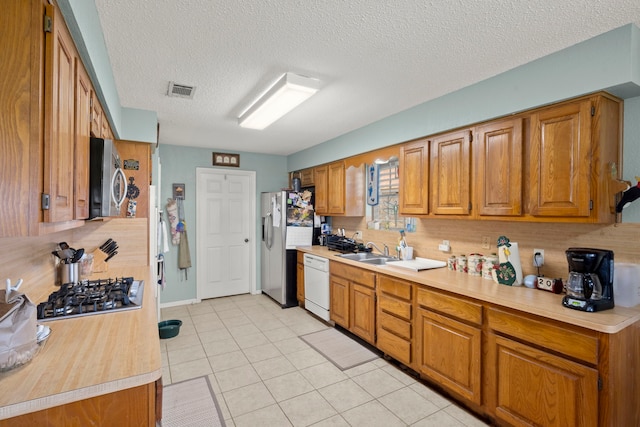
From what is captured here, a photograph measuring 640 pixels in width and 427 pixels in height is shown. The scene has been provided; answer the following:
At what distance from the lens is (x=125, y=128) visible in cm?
302

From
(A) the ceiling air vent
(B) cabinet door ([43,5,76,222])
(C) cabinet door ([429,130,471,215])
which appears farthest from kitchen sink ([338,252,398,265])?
(B) cabinet door ([43,5,76,222])

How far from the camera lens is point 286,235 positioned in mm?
4648

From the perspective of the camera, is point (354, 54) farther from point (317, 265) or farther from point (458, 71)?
point (317, 265)

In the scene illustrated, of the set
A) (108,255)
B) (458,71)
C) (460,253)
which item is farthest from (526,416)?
(108,255)

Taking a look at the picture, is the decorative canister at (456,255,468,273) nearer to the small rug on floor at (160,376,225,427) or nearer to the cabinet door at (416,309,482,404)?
the cabinet door at (416,309,482,404)

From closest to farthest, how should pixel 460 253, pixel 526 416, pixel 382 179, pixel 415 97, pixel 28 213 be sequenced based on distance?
pixel 28 213 < pixel 526 416 < pixel 415 97 < pixel 460 253 < pixel 382 179

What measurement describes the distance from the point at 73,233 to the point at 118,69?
1.54 meters

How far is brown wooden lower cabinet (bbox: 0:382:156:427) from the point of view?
96cm

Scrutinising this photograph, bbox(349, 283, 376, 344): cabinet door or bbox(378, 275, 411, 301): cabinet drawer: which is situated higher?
bbox(378, 275, 411, 301): cabinet drawer

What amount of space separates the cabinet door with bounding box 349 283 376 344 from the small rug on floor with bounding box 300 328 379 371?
127mm

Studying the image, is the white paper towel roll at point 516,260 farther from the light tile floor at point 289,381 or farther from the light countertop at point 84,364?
the light countertop at point 84,364

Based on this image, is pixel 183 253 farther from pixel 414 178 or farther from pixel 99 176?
pixel 414 178

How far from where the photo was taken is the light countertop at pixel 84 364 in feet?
3.15

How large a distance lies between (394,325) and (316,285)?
144 cm
